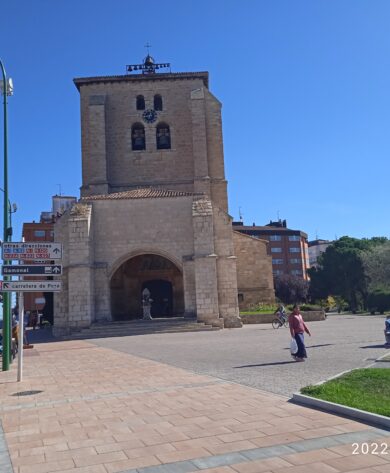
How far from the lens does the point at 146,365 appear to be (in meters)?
11.4

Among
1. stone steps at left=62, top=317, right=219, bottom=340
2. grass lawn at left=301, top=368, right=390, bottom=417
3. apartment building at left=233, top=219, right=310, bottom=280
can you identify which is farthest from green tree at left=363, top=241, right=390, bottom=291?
grass lawn at left=301, top=368, right=390, bottom=417

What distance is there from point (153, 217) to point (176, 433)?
22.7 metres

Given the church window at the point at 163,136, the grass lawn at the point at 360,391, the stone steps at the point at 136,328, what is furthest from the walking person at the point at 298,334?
the church window at the point at 163,136

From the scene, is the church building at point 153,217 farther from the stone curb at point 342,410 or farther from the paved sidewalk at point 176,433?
the stone curb at point 342,410

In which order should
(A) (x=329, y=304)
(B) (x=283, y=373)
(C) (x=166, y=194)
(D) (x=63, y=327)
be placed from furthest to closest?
(A) (x=329, y=304) → (C) (x=166, y=194) → (D) (x=63, y=327) → (B) (x=283, y=373)

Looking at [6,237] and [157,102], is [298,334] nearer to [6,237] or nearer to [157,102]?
[6,237]

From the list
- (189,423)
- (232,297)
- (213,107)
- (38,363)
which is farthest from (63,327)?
(189,423)

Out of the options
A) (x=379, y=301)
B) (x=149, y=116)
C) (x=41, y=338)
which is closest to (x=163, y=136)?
(x=149, y=116)

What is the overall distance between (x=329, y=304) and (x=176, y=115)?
32.1m

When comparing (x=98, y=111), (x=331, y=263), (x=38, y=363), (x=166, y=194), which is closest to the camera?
(x=38, y=363)

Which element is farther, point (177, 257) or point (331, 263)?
point (331, 263)

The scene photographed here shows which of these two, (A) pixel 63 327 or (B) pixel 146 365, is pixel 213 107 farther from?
(B) pixel 146 365

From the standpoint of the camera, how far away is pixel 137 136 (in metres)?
36.1

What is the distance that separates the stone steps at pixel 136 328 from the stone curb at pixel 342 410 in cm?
1825
